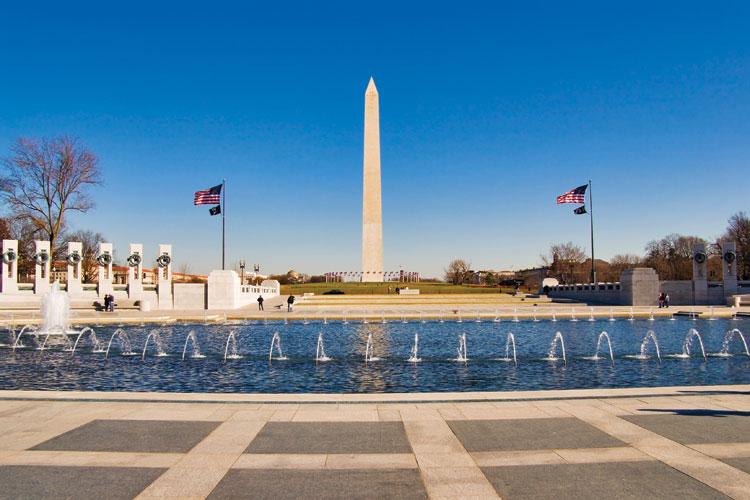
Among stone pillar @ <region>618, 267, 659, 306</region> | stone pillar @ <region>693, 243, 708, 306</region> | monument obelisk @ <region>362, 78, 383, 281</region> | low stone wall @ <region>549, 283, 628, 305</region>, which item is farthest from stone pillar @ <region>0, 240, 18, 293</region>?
stone pillar @ <region>693, 243, 708, 306</region>

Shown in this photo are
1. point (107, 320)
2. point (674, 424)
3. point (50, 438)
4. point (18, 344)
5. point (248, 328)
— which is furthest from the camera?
point (107, 320)

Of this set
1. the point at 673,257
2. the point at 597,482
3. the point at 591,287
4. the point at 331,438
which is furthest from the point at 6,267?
the point at 673,257

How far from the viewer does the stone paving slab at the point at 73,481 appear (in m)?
4.63

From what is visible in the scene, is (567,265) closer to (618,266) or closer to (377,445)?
(618,266)

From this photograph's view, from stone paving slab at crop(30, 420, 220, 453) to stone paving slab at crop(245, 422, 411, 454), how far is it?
843mm

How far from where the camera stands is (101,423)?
7.13 metres

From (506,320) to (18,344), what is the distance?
22.4 m

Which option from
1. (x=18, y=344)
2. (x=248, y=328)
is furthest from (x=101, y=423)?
(x=248, y=328)

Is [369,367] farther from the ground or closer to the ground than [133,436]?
closer to the ground

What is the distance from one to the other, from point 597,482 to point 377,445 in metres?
2.40

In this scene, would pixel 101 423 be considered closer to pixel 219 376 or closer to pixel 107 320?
pixel 219 376

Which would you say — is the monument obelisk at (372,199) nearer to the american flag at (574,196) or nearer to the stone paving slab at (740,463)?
the american flag at (574,196)

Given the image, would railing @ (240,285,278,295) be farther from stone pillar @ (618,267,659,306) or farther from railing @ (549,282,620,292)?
stone pillar @ (618,267,659,306)

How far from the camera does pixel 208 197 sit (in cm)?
3869
